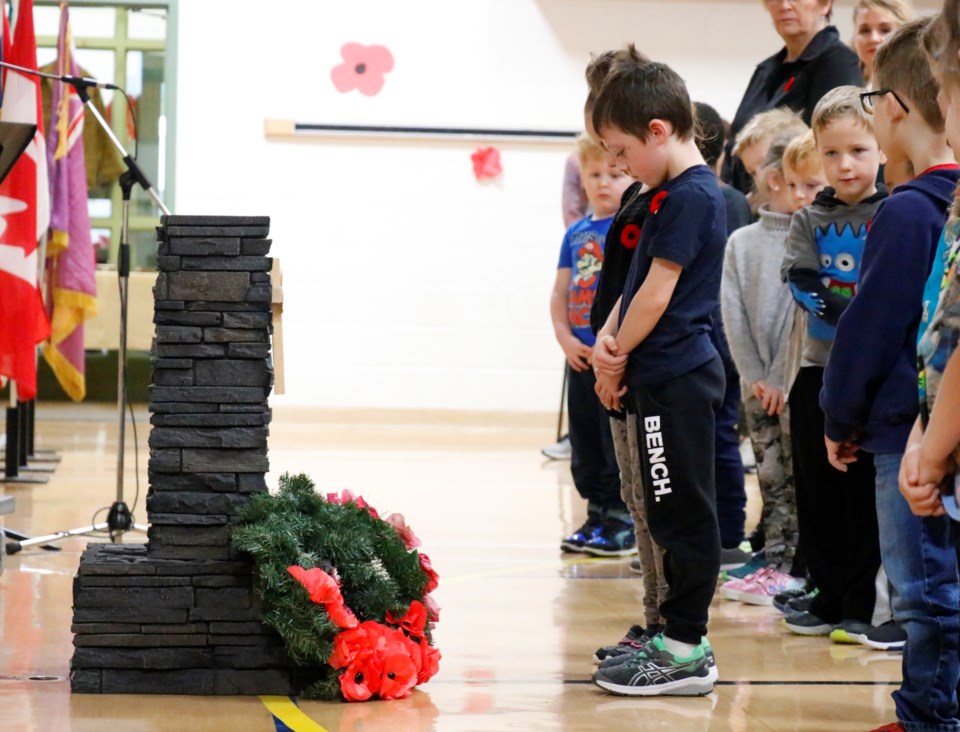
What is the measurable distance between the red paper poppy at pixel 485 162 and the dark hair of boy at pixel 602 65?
4.94 meters

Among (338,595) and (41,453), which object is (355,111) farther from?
(338,595)

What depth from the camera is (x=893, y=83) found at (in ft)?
6.46

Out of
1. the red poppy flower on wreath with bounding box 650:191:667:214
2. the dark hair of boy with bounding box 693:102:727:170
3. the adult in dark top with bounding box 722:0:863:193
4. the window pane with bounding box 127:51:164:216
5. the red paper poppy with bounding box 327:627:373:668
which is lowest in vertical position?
the red paper poppy with bounding box 327:627:373:668

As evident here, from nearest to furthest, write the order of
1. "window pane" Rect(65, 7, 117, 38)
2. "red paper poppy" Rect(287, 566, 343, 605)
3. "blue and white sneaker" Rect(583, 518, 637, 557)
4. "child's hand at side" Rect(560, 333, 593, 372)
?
1. "red paper poppy" Rect(287, 566, 343, 605)
2. "child's hand at side" Rect(560, 333, 593, 372)
3. "blue and white sneaker" Rect(583, 518, 637, 557)
4. "window pane" Rect(65, 7, 117, 38)

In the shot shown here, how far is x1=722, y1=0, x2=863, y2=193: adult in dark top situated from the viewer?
12.1ft

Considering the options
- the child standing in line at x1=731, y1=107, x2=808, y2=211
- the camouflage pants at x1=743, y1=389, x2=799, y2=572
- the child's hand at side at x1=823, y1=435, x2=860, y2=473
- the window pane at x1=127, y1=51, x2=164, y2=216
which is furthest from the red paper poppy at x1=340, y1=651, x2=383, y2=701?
the window pane at x1=127, y1=51, x2=164, y2=216

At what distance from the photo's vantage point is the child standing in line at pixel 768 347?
10.6 ft

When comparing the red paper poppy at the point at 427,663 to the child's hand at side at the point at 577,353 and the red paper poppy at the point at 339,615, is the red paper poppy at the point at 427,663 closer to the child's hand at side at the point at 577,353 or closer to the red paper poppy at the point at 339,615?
the red paper poppy at the point at 339,615

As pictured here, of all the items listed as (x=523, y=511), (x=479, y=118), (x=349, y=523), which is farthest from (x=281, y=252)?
(x=349, y=523)

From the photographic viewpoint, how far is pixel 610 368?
237 cm

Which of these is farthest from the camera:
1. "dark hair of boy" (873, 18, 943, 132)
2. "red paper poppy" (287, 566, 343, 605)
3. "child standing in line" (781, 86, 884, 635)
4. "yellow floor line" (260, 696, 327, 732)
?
"child standing in line" (781, 86, 884, 635)

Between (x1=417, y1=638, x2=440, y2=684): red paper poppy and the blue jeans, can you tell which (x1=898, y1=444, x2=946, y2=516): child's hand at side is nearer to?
the blue jeans

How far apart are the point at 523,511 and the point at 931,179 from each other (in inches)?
110

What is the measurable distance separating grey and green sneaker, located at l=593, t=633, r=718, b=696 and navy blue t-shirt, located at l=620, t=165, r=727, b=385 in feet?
1.69
